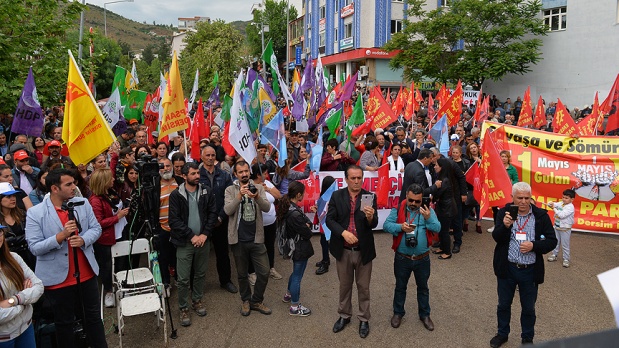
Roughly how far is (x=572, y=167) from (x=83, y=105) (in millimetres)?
7606

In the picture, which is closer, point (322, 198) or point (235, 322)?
point (235, 322)

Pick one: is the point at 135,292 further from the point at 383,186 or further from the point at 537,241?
the point at 383,186

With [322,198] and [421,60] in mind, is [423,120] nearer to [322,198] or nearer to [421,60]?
[322,198]

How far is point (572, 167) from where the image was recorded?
27.0 feet

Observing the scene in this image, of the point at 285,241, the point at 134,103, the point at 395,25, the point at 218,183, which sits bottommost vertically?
the point at 285,241

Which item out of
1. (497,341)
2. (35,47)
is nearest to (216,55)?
(35,47)

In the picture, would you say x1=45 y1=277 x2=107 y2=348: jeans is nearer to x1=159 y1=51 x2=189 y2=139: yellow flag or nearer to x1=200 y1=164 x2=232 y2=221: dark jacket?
x1=200 y1=164 x2=232 y2=221: dark jacket

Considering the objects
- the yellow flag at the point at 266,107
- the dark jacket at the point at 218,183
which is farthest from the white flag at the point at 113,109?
the dark jacket at the point at 218,183

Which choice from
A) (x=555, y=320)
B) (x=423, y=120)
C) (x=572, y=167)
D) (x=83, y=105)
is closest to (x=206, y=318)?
(x=83, y=105)

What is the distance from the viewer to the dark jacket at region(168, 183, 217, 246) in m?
5.61

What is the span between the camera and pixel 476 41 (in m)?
31.4

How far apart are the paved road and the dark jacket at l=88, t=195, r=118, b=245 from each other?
3.23 ft

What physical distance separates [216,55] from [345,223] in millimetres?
34544

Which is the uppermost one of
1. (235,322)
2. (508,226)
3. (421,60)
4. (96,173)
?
(421,60)
